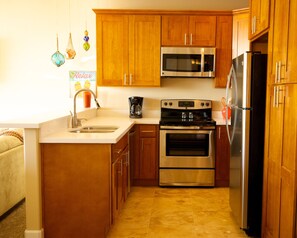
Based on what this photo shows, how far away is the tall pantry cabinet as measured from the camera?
1943mm

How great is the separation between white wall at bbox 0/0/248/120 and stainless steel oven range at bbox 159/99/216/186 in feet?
2.46

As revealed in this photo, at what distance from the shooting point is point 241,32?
4.21 metres

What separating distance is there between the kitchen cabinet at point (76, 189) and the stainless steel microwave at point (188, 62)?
2.13 metres

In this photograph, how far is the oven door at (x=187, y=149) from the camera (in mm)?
4168

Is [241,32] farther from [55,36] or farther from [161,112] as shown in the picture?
[55,36]

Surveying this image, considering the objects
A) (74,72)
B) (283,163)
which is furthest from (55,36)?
(283,163)

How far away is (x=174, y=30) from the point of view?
14.2 feet

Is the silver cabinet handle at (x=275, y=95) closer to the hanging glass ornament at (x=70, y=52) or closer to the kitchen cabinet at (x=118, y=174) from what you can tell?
the kitchen cabinet at (x=118, y=174)

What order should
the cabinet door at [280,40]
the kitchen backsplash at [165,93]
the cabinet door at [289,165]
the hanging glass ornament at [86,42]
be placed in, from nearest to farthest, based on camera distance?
1. the cabinet door at [289,165]
2. the cabinet door at [280,40]
3. the hanging glass ornament at [86,42]
4. the kitchen backsplash at [165,93]

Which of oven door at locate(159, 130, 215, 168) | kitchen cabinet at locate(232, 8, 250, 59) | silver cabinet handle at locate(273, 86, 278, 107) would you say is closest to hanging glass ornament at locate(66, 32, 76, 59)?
oven door at locate(159, 130, 215, 168)

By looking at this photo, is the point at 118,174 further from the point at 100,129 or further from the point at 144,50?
the point at 144,50

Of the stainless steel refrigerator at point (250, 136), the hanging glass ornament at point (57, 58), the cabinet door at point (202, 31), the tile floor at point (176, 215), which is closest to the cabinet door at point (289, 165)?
the stainless steel refrigerator at point (250, 136)

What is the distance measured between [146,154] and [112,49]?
5.01 feet

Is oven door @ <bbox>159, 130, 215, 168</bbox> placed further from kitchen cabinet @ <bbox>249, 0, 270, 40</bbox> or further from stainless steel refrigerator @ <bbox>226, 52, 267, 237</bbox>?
kitchen cabinet @ <bbox>249, 0, 270, 40</bbox>
